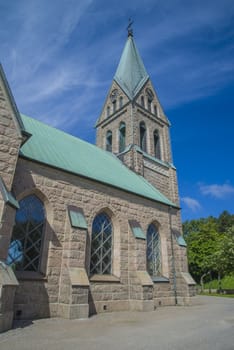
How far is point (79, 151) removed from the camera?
549 inches

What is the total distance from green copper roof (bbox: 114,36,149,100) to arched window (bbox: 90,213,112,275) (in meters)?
13.1

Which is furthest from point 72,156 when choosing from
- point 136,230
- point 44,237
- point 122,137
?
point 122,137

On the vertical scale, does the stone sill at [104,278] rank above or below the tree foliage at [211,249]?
below

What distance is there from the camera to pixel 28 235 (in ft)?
28.4

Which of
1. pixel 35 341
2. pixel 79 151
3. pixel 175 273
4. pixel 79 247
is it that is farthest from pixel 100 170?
pixel 35 341

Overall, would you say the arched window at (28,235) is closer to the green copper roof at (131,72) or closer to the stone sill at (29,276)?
the stone sill at (29,276)

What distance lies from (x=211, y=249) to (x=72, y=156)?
35.8 meters

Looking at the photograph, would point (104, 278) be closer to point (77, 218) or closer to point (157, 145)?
point (77, 218)

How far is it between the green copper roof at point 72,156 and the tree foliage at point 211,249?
15.8m

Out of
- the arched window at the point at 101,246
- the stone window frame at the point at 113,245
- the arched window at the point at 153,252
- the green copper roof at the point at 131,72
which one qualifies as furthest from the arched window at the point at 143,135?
the arched window at the point at 101,246

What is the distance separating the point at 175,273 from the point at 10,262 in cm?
948

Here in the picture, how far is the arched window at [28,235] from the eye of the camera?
322 inches

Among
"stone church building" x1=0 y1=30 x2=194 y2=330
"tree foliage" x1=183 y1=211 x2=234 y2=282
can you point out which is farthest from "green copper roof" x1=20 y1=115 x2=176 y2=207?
Result: "tree foliage" x1=183 y1=211 x2=234 y2=282

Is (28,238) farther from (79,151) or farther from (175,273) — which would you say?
(175,273)
